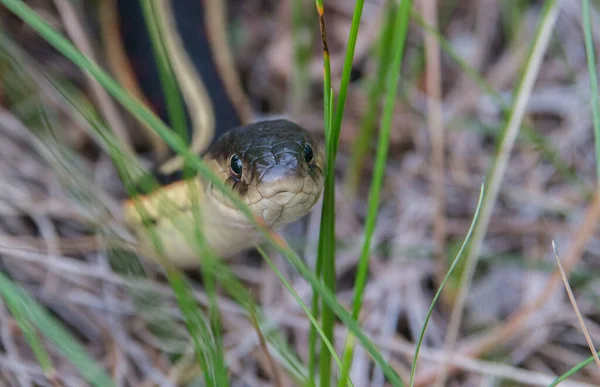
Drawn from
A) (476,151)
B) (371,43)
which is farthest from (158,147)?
(476,151)

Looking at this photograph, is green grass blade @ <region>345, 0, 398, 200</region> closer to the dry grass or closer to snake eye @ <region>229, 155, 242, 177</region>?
the dry grass

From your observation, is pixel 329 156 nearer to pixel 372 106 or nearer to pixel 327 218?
pixel 327 218

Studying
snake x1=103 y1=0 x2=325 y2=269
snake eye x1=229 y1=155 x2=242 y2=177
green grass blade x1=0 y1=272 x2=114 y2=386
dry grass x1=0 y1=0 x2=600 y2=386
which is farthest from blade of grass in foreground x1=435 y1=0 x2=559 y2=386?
green grass blade x1=0 y1=272 x2=114 y2=386

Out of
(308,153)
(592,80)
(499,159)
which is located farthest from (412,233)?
(592,80)

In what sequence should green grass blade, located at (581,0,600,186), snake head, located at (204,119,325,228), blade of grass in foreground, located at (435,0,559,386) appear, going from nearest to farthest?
green grass blade, located at (581,0,600,186), snake head, located at (204,119,325,228), blade of grass in foreground, located at (435,0,559,386)

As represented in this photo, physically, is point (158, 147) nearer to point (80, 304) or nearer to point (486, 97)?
point (80, 304)

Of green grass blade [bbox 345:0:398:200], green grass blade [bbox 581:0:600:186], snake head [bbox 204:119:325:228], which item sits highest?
green grass blade [bbox 345:0:398:200]

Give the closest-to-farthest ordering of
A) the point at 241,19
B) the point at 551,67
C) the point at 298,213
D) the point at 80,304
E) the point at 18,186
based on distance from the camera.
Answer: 1. the point at 298,213
2. the point at 80,304
3. the point at 18,186
4. the point at 551,67
5. the point at 241,19

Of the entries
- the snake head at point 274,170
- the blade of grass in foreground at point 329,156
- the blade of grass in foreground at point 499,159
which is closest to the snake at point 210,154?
the snake head at point 274,170
